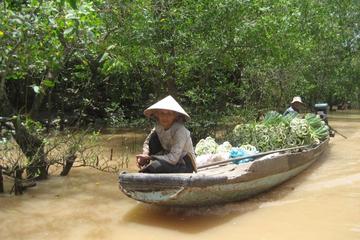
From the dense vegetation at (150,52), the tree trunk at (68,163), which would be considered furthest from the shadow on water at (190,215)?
the dense vegetation at (150,52)

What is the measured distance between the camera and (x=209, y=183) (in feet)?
16.9

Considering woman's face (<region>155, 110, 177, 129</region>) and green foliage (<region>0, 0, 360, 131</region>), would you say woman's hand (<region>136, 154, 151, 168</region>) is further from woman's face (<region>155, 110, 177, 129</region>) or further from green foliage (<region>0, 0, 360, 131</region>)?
green foliage (<region>0, 0, 360, 131</region>)

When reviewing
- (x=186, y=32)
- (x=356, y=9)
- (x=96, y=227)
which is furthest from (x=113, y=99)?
(x=356, y=9)

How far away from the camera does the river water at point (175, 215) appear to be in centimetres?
496

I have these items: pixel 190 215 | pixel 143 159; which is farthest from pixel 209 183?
pixel 143 159

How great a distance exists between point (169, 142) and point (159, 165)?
31cm

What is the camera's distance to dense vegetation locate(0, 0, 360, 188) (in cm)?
543

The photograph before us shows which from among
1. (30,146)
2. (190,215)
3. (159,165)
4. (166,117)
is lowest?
(190,215)

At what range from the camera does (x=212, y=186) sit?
205 inches

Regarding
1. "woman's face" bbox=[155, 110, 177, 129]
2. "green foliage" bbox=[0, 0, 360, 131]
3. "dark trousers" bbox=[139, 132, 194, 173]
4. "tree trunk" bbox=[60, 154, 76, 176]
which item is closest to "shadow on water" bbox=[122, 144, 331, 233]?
"dark trousers" bbox=[139, 132, 194, 173]

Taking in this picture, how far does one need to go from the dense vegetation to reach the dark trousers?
1199mm

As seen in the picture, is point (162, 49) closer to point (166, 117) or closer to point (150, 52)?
point (150, 52)

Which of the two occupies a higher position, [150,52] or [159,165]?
[150,52]

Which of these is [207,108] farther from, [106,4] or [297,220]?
[297,220]
